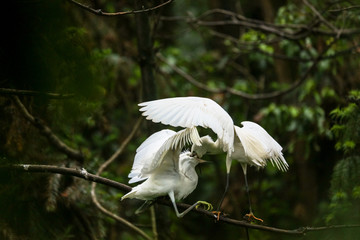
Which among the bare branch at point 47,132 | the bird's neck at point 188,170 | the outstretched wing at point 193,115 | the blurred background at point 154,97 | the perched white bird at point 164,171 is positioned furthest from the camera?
the bare branch at point 47,132

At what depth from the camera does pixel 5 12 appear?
1140mm

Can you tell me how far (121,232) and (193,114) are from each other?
355 centimetres

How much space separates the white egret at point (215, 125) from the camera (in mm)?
2281

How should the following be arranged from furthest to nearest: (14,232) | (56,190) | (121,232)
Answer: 1. (121,232)
2. (56,190)
3. (14,232)

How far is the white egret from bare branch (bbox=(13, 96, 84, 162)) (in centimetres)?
76

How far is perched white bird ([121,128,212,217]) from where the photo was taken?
240 centimetres

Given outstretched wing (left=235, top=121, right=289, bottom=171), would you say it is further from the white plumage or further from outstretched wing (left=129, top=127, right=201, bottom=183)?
outstretched wing (left=129, top=127, right=201, bottom=183)

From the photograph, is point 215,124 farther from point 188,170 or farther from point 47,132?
point 47,132

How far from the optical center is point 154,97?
3645mm

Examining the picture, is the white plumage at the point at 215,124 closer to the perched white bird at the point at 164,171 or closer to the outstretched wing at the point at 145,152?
the perched white bird at the point at 164,171

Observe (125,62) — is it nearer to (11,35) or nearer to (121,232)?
(121,232)

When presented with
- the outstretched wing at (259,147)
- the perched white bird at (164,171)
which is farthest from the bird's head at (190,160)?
the outstretched wing at (259,147)

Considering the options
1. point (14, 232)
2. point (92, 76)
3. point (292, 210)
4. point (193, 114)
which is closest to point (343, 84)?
point (292, 210)

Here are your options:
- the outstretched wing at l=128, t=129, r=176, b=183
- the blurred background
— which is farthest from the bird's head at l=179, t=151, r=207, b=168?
the blurred background
